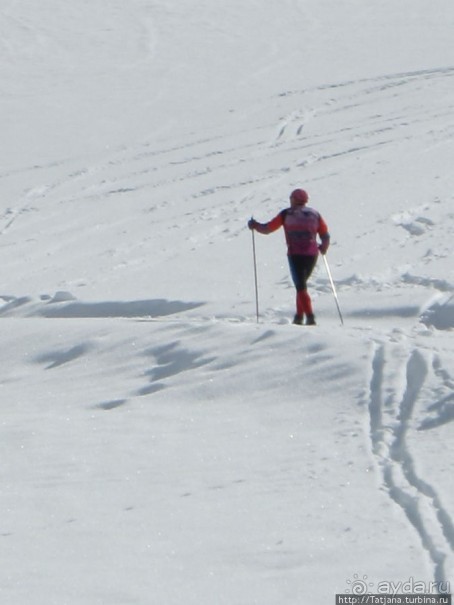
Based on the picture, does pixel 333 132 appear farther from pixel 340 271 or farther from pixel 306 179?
pixel 340 271

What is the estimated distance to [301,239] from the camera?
10.4m

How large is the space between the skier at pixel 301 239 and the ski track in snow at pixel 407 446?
180cm

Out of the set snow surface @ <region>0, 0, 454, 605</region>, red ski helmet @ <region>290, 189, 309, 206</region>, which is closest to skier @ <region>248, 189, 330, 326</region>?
red ski helmet @ <region>290, 189, 309, 206</region>

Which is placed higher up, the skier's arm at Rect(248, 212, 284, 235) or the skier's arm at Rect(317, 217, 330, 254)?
the skier's arm at Rect(248, 212, 284, 235)

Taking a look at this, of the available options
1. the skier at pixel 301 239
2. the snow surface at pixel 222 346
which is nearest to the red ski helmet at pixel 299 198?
the skier at pixel 301 239

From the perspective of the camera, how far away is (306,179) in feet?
62.2

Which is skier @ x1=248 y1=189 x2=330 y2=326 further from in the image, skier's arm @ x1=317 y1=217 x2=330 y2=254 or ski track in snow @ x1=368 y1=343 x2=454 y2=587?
ski track in snow @ x1=368 y1=343 x2=454 y2=587

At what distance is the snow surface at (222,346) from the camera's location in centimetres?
539

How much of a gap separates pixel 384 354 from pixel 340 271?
486cm

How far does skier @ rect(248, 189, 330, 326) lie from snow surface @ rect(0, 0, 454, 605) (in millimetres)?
267

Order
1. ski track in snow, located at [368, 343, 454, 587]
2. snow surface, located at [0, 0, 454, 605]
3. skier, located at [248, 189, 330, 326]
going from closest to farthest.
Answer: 1. ski track in snow, located at [368, 343, 454, 587]
2. snow surface, located at [0, 0, 454, 605]
3. skier, located at [248, 189, 330, 326]

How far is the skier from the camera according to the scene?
10.4m

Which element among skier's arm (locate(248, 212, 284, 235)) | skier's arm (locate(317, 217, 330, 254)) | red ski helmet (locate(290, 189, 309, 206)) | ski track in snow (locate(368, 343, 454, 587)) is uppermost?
red ski helmet (locate(290, 189, 309, 206))

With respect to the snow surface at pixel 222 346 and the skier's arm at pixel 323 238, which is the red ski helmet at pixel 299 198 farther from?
the snow surface at pixel 222 346
